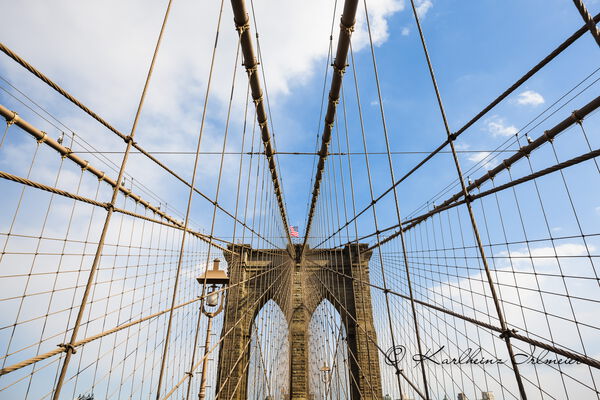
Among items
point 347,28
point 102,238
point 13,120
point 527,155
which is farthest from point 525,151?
point 13,120

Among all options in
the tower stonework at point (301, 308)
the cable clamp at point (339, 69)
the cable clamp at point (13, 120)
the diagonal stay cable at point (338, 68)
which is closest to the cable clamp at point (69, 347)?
the cable clamp at point (13, 120)

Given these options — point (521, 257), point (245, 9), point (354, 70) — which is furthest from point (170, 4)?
point (521, 257)

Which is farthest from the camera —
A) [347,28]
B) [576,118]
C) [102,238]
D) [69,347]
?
[347,28]

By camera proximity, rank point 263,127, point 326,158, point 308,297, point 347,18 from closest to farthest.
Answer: point 347,18 < point 263,127 < point 326,158 < point 308,297

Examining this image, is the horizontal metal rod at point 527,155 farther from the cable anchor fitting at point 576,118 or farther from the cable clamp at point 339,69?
the cable clamp at point 339,69

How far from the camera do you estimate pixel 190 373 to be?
1.79m

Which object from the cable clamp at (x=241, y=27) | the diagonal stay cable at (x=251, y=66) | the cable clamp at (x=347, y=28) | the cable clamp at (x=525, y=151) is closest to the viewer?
the diagonal stay cable at (x=251, y=66)

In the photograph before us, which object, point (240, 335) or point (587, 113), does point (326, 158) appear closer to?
point (587, 113)

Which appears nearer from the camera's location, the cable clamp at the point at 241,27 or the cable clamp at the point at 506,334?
the cable clamp at the point at 506,334

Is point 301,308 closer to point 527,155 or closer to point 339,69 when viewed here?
point 527,155

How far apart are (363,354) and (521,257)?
29.8 feet

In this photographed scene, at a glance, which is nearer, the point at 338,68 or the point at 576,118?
the point at 576,118

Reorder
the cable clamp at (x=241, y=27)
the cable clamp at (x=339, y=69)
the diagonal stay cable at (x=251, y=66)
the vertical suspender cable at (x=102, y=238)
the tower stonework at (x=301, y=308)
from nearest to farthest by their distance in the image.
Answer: the vertical suspender cable at (x=102, y=238)
the diagonal stay cable at (x=251, y=66)
the cable clamp at (x=241, y=27)
the cable clamp at (x=339, y=69)
the tower stonework at (x=301, y=308)

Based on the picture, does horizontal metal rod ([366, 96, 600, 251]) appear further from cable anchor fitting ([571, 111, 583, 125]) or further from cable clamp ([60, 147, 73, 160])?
cable clamp ([60, 147, 73, 160])
